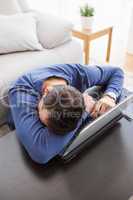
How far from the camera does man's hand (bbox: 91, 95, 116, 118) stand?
1.16 m

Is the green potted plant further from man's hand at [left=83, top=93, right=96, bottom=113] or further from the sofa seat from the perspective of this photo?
man's hand at [left=83, top=93, right=96, bottom=113]

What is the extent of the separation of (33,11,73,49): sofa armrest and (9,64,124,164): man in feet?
2.09

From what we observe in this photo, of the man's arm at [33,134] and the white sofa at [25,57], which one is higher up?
the man's arm at [33,134]

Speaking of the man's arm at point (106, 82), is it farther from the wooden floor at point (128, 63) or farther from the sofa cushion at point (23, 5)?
the wooden floor at point (128, 63)

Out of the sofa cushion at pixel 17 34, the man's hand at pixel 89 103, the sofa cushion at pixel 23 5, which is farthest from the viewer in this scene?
the sofa cushion at pixel 23 5

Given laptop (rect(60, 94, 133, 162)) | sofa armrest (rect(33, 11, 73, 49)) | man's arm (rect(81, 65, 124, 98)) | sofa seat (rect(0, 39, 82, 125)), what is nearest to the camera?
laptop (rect(60, 94, 133, 162))

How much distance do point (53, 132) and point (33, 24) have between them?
1197 millimetres

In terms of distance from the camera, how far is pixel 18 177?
0.92 metres

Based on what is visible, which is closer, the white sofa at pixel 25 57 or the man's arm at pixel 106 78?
the man's arm at pixel 106 78

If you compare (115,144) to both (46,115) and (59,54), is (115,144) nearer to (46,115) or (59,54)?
(46,115)

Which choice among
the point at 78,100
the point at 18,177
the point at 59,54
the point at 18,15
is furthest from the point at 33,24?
the point at 18,177

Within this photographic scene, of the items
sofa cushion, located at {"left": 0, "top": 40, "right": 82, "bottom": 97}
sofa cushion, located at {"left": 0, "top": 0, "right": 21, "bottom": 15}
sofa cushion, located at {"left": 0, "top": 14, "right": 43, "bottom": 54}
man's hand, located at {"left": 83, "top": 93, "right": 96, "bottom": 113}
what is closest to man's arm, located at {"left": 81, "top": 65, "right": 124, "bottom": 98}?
man's hand, located at {"left": 83, "top": 93, "right": 96, "bottom": 113}

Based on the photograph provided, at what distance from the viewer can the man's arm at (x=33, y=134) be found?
0.95 m

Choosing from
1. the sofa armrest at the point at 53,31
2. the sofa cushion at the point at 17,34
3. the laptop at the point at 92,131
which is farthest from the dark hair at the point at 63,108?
the sofa armrest at the point at 53,31
